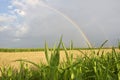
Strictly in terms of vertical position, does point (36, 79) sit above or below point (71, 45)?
below

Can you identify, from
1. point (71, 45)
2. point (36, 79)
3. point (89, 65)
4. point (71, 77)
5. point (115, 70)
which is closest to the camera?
point (71, 77)

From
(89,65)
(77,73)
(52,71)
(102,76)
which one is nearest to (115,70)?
(89,65)

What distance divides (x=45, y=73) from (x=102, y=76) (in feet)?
1.53

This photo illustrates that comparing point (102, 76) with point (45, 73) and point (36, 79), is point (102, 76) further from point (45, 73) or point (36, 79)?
point (36, 79)

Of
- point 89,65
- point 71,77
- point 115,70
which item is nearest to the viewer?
point 71,77

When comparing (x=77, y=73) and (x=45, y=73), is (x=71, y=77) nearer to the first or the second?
(x=77, y=73)

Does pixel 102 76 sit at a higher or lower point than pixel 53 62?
lower

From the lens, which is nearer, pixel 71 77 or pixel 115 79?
pixel 71 77

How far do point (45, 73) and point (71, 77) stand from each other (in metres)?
0.30

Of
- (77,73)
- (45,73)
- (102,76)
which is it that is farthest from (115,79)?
(45,73)

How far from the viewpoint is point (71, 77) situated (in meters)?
1.93

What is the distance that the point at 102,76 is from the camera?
7.13 feet

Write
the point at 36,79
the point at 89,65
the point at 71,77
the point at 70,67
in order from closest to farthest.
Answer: the point at 71,77 < the point at 70,67 < the point at 36,79 < the point at 89,65

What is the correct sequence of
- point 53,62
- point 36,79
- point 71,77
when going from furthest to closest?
point 36,79
point 71,77
point 53,62
